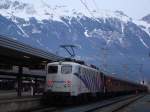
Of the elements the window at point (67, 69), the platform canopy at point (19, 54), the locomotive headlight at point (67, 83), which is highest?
the platform canopy at point (19, 54)

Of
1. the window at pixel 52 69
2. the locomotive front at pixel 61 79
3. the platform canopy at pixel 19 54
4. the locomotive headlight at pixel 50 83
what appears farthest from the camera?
the window at pixel 52 69

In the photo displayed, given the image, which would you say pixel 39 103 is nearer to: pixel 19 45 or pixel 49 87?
pixel 49 87

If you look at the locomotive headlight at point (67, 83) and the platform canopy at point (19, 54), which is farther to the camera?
the locomotive headlight at point (67, 83)

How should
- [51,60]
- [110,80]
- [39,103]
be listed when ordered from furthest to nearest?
[110,80] < [51,60] < [39,103]

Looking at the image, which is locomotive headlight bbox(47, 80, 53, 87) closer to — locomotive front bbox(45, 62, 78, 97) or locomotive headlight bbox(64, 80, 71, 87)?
locomotive front bbox(45, 62, 78, 97)

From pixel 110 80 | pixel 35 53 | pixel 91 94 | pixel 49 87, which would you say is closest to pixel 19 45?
pixel 35 53

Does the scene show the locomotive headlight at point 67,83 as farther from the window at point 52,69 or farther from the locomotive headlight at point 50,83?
the window at point 52,69

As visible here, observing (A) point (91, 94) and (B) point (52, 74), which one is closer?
(B) point (52, 74)

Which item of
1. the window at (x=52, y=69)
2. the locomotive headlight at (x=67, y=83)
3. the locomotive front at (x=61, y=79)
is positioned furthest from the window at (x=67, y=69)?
the locomotive headlight at (x=67, y=83)

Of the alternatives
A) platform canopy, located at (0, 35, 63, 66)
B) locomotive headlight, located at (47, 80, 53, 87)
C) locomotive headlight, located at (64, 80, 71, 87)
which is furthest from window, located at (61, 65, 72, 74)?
platform canopy, located at (0, 35, 63, 66)

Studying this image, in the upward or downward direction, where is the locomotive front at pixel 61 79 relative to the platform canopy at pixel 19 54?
downward

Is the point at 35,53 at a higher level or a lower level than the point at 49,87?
higher

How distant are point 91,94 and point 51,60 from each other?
6.34 meters

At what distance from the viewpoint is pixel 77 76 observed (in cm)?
3756
